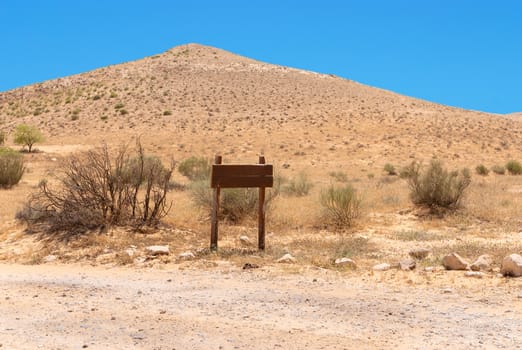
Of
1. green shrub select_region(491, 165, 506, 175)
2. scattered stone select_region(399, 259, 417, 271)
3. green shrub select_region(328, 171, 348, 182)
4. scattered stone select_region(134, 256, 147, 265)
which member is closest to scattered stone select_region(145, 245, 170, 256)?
scattered stone select_region(134, 256, 147, 265)

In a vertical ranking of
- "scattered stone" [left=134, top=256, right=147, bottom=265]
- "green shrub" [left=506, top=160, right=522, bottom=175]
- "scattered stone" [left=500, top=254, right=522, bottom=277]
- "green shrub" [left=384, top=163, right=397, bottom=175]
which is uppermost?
"green shrub" [left=506, top=160, right=522, bottom=175]

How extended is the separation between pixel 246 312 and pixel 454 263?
4073 mm

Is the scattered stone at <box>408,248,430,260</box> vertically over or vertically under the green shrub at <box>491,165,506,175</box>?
under

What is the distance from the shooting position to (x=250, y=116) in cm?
5850

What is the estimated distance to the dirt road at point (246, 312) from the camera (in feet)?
20.3

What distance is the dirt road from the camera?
20.3 feet

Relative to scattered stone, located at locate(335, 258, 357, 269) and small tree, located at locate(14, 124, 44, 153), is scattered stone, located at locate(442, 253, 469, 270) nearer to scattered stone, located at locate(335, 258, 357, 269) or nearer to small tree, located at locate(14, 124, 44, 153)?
scattered stone, located at locate(335, 258, 357, 269)

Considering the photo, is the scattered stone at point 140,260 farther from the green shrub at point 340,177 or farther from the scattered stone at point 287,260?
the green shrub at point 340,177

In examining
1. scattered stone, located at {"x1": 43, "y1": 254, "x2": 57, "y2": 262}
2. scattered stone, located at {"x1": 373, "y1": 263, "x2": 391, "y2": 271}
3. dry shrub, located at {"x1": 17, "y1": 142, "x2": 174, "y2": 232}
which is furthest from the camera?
dry shrub, located at {"x1": 17, "y1": 142, "x2": 174, "y2": 232}

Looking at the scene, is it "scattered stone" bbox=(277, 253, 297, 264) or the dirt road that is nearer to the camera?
the dirt road

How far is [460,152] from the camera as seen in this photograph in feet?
155

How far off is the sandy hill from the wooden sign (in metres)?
29.8

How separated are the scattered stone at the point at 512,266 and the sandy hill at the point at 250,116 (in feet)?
105

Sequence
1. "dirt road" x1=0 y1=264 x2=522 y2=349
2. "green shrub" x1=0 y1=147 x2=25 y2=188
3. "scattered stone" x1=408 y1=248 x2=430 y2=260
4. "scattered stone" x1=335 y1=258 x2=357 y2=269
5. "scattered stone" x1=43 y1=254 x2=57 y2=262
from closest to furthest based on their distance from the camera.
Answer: "dirt road" x1=0 y1=264 x2=522 y2=349 → "scattered stone" x1=335 y1=258 x2=357 y2=269 → "scattered stone" x1=408 y1=248 x2=430 y2=260 → "scattered stone" x1=43 y1=254 x2=57 y2=262 → "green shrub" x1=0 y1=147 x2=25 y2=188
